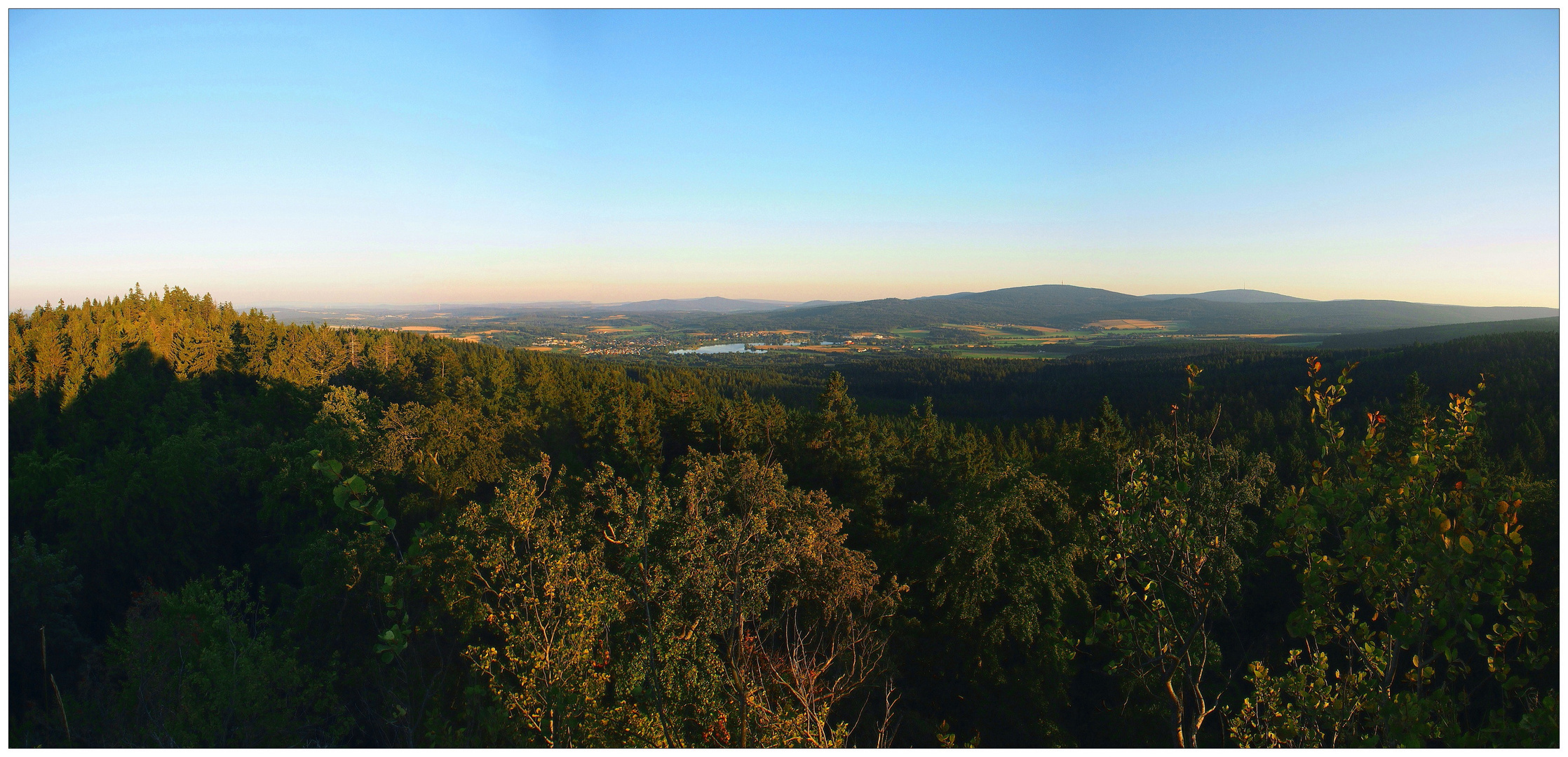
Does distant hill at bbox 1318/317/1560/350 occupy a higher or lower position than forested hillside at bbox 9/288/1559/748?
higher

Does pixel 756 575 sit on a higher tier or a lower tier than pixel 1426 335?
lower

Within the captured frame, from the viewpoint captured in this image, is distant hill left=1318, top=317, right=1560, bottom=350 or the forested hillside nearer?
the forested hillside

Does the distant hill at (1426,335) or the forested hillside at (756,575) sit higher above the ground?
the distant hill at (1426,335)

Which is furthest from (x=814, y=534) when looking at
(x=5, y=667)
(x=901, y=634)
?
(x=5, y=667)

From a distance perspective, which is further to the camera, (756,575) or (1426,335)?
(1426,335)

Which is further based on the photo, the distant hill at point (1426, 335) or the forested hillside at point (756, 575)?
the distant hill at point (1426, 335)
